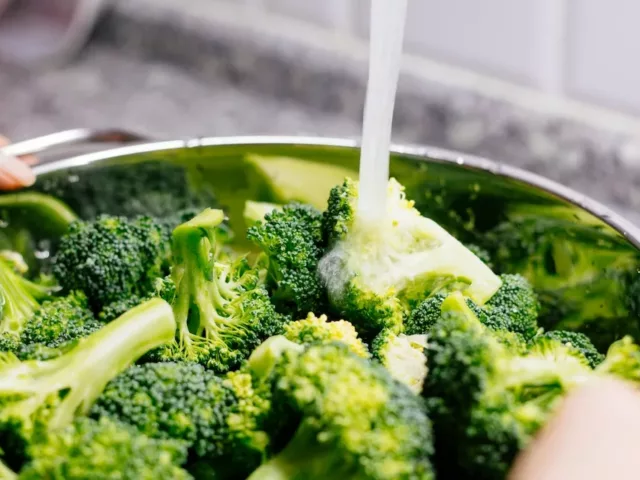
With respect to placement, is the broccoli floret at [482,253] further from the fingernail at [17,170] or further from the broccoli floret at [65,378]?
the fingernail at [17,170]

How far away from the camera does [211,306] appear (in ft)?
2.56

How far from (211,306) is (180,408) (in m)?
0.16

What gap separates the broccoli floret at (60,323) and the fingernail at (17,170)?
146 millimetres

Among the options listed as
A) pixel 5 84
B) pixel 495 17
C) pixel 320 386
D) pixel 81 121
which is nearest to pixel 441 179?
pixel 320 386

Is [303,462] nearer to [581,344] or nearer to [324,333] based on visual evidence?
[324,333]

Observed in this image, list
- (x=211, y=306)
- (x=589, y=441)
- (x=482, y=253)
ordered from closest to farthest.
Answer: (x=589, y=441) → (x=211, y=306) → (x=482, y=253)

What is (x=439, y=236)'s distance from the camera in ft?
2.73

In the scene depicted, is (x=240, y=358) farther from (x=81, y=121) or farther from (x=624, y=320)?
(x=81, y=121)

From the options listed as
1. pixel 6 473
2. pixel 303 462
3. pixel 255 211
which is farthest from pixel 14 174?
pixel 303 462

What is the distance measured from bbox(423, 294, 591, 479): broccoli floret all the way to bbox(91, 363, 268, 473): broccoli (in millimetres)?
148

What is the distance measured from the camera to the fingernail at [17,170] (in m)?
0.90

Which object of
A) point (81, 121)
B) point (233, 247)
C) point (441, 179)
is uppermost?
point (81, 121)

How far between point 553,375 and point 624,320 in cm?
23

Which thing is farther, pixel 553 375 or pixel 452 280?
pixel 452 280
